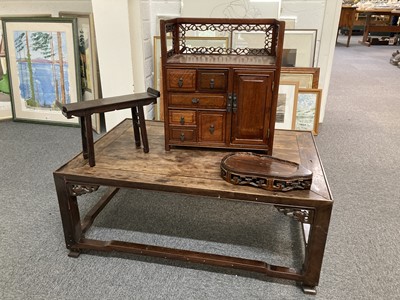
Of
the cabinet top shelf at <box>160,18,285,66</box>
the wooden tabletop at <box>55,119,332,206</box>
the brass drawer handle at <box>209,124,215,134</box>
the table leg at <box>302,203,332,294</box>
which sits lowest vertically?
the table leg at <box>302,203,332,294</box>

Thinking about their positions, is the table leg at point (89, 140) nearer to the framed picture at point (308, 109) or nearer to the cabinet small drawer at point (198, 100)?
the cabinet small drawer at point (198, 100)

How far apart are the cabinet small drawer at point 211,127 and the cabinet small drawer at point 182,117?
0.13ft

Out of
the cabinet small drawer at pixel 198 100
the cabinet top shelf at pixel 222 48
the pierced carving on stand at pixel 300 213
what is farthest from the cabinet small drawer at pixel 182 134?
the pierced carving on stand at pixel 300 213

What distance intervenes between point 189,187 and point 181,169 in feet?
0.55

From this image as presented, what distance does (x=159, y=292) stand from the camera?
1.42 m

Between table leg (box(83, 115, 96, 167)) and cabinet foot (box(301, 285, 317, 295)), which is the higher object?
table leg (box(83, 115, 96, 167))

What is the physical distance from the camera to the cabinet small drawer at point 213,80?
154 centimetres

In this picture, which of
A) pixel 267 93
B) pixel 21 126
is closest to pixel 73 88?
pixel 21 126

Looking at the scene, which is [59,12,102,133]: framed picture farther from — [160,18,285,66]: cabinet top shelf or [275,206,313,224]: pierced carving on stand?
[275,206,313,224]: pierced carving on stand

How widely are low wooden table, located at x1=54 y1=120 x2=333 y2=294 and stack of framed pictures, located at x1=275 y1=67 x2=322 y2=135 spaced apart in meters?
1.13

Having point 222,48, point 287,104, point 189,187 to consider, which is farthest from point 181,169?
point 287,104

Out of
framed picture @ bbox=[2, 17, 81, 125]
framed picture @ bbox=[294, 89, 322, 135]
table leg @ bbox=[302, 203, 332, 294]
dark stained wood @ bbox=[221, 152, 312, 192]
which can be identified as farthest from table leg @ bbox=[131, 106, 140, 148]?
framed picture @ bbox=[294, 89, 322, 135]

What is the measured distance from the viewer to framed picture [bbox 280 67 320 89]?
2.90m

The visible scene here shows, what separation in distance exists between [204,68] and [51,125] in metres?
2.19
